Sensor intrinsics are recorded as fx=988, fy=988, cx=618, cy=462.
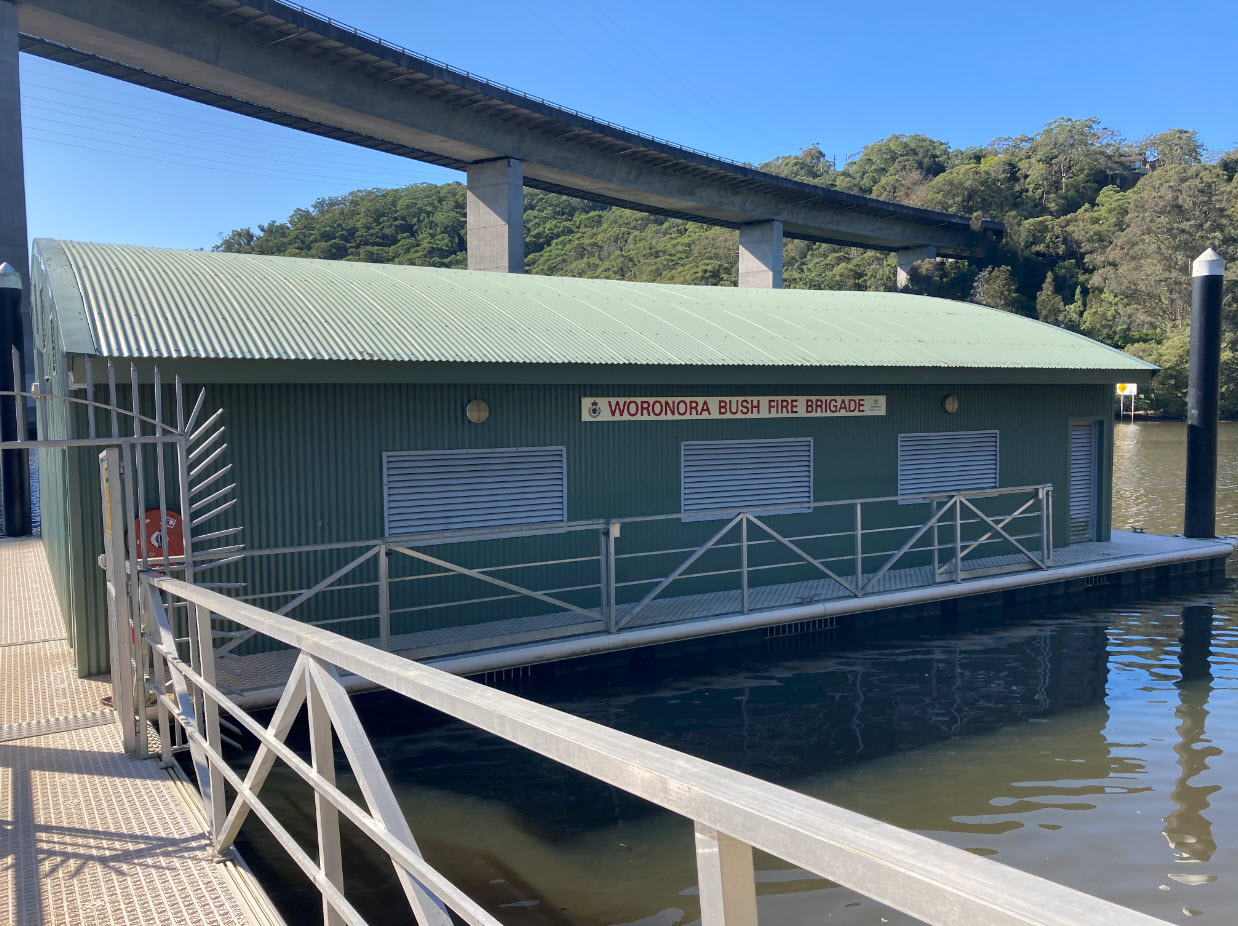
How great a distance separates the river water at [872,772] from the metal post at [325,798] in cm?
256

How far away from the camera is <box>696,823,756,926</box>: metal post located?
61.6 inches

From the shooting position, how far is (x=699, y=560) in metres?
11.7

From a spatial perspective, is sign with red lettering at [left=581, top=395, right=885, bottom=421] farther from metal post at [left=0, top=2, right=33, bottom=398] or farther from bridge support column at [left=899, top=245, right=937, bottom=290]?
bridge support column at [left=899, top=245, right=937, bottom=290]

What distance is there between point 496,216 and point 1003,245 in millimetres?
42269

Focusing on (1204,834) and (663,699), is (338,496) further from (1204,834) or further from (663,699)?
(1204,834)

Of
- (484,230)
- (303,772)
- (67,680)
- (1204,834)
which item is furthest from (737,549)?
(484,230)

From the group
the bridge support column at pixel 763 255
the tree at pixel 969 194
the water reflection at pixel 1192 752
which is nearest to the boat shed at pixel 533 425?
the water reflection at pixel 1192 752

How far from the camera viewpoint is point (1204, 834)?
21.6 feet

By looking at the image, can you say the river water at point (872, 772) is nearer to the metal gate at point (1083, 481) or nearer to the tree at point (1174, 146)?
the metal gate at point (1083, 481)

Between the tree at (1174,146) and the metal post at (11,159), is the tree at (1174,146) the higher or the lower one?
the higher one

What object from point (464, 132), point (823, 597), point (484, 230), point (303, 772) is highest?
point (464, 132)

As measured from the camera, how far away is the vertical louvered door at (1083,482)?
15289 mm

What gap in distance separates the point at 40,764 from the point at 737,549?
7908mm

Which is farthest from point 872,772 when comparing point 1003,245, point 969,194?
point 969,194
